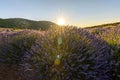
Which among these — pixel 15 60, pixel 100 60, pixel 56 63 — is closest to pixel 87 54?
pixel 100 60

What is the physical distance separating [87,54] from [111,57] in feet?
1.79

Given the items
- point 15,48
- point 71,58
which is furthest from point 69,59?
point 15,48

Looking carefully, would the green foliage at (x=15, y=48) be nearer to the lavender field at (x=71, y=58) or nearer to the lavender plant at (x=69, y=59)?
the lavender field at (x=71, y=58)

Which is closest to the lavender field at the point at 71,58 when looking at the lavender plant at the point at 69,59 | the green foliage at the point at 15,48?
the lavender plant at the point at 69,59

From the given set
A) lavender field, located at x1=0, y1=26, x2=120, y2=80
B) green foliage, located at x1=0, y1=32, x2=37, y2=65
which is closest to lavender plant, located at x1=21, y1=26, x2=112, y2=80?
lavender field, located at x1=0, y1=26, x2=120, y2=80

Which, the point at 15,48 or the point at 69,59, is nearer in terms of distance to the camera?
the point at 69,59

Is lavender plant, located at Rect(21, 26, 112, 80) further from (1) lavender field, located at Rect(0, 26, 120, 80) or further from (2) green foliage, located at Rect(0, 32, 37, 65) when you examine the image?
(2) green foliage, located at Rect(0, 32, 37, 65)

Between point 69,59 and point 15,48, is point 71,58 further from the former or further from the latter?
point 15,48

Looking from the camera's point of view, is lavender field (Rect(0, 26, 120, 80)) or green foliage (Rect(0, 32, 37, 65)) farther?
green foliage (Rect(0, 32, 37, 65))

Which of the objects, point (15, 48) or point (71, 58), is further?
point (15, 48)

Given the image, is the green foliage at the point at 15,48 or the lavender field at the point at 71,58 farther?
the green foliage at the point at 15,48

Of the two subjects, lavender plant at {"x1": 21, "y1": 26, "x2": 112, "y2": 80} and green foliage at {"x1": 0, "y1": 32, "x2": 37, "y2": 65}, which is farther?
green foliage at {"x1": 0, "y1": 32, "x2": 37, "y2": 65}

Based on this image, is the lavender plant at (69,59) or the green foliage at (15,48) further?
the green foliage at (15,48)

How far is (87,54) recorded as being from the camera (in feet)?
21.2
